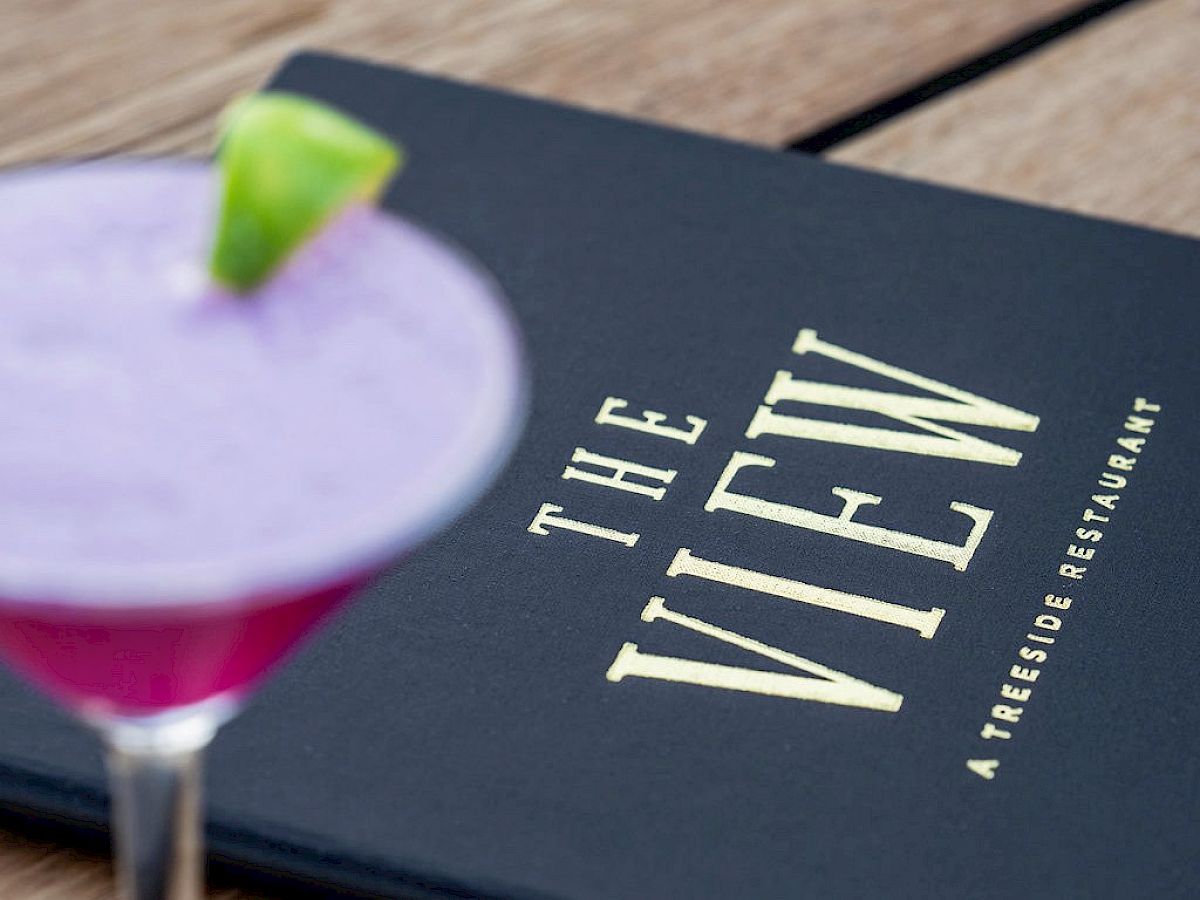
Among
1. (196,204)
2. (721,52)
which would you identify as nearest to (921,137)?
(721,52)

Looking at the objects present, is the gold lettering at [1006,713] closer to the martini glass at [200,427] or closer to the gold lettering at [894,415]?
the gold lettering at [894,415]

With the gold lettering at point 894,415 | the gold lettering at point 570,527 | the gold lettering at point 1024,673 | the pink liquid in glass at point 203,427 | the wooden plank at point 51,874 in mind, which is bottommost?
the wooden plank at point 51,874

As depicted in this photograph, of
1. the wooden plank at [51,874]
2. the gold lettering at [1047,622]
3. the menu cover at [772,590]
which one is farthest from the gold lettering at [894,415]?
the wooden plank at [51,874]

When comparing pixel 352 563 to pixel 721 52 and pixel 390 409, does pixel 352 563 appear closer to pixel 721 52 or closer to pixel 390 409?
pixel 390 409

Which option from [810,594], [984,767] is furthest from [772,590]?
[984,767]

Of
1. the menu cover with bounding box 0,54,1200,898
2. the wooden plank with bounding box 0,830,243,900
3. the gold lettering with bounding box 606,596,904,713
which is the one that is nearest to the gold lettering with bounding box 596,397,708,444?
the menu cover with bounding box 0,54,1200,898

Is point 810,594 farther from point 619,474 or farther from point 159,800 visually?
point 159,800

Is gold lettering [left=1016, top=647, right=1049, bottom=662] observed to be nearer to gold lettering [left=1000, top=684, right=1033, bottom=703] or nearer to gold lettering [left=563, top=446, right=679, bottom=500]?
gold lettering [left=1000, top=684, right=1033, bottom=703]
